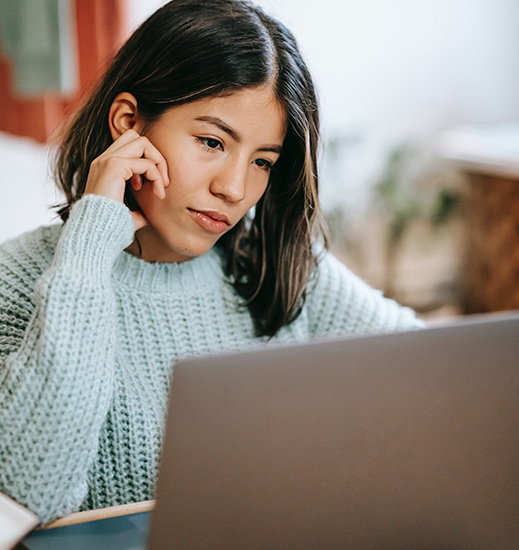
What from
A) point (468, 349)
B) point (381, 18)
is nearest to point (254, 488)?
point (468, 349)

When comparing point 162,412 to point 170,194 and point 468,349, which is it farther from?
point 468,349

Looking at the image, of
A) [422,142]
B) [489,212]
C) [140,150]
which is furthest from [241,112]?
[422,142]

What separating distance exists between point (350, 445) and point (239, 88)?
1.93 feet

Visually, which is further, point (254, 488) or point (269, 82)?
point (269, 82)

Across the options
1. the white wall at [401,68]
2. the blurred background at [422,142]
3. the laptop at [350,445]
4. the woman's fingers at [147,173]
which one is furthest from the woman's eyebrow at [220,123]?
the white wall at [401,68]

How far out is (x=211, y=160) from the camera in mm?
952

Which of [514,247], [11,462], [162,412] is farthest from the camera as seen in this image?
[514,247]

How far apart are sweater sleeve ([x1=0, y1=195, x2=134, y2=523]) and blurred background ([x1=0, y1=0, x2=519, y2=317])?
6.15 feet

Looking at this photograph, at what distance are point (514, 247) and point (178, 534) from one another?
8.16 feet

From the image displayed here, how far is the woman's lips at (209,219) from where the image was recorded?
38.9 inches

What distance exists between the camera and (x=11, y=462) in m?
0.74

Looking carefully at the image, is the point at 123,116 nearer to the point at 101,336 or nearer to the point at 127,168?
the point at 127,168

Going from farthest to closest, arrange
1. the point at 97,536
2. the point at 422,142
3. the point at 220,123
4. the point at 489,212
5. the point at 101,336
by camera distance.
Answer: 1. the point at 422,142
2. the point at 489,212
3. the point at 220,123
4. the point at 101,336
5. the point at 97,536

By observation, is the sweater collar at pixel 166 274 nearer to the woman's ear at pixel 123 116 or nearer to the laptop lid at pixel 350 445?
the woman's ear at pixel 123 116
